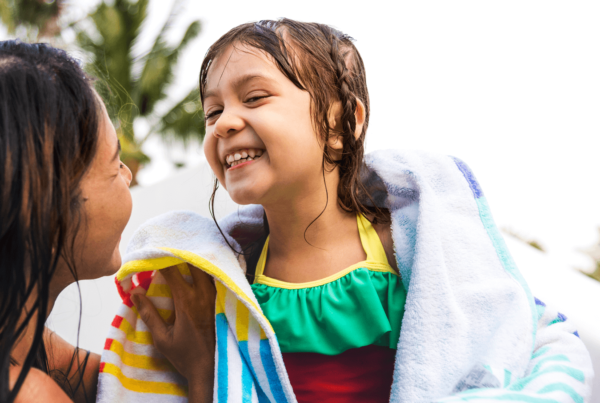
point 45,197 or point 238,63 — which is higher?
point 238,63

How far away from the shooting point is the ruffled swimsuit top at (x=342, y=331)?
802mm

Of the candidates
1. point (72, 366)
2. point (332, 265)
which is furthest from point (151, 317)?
point (332, 265)

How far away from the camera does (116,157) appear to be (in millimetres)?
691

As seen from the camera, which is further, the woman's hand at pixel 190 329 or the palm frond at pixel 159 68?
the palm frond at pixel 159 68

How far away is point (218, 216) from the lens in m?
1.40

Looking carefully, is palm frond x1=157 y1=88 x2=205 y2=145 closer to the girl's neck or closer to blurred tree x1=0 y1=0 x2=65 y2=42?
blurred tree x1=0 y1=0 x2=65 y2=42

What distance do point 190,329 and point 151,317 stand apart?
9 centimetres

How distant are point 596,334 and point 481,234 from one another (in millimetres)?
458

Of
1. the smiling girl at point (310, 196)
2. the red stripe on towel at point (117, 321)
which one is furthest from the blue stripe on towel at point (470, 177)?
the red stripe on towel at point (117, 321)

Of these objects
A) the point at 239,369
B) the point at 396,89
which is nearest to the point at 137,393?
the point at 239,369

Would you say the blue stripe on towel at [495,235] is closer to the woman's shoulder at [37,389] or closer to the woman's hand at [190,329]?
the woman's hand at [190,329]

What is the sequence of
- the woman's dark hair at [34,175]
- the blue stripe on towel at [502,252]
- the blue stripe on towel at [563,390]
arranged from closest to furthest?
the woman's dark hair at [34,175]
the blue stripe on towel at [563,390]
the blue stripe on towel at [502,252]

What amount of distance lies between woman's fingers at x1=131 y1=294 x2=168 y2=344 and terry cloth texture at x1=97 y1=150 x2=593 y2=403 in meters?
0.02

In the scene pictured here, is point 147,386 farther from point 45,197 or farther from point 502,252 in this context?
point 502,252
